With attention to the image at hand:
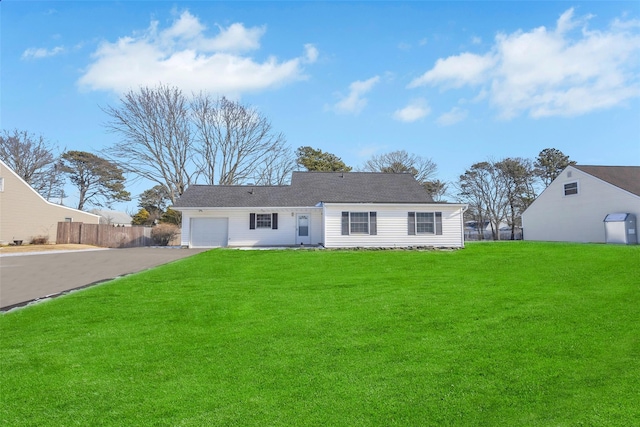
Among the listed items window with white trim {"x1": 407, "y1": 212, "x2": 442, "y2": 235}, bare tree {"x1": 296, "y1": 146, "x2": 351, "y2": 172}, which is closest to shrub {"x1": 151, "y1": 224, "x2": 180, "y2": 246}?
bare tree {"x1": 296, "y1": 146, "x2": 351, "y2": 172}

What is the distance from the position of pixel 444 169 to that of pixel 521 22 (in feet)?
100

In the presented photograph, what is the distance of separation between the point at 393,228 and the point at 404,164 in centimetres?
2270

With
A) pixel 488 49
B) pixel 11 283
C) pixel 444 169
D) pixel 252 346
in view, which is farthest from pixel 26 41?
pixel 444 169

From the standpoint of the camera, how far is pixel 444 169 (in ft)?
139

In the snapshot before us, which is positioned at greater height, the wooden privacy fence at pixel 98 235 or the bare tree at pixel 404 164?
the bare tree at pixel 404 164

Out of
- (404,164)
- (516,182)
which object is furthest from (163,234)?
(516,182)

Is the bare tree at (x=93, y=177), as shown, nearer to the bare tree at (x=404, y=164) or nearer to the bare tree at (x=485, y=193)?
the bare tree at (x=404, y=164)

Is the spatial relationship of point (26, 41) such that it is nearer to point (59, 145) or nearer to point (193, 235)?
point (193, 235)

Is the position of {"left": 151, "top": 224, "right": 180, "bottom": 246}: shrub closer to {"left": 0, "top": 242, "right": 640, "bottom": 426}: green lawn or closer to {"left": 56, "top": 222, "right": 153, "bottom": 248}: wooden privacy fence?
{"left": 56, "top": 222, "right": 153, "bottom": 248}: wooden privacy fence

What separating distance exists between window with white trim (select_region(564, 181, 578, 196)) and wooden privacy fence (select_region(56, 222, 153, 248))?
98.5 ft

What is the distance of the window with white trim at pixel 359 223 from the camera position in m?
19.2

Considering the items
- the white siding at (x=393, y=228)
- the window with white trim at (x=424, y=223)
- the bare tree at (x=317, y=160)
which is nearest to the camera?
the white siding at (x=393, y=228)

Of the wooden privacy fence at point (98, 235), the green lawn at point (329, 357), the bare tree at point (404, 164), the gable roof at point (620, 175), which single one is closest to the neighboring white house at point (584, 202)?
the gable roof at point (620, 175)

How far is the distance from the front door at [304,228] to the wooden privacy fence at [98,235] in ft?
38.7
